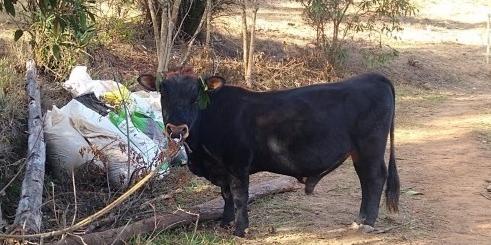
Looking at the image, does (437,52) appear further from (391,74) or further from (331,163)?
(331,163)

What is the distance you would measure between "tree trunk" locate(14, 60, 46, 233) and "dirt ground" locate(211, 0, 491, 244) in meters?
1.67

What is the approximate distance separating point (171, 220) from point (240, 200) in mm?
568

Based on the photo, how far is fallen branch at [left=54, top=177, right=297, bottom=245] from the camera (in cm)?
510

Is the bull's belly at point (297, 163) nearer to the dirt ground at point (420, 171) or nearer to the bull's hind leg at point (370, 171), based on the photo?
the bull's hind leg at point (370, 171)

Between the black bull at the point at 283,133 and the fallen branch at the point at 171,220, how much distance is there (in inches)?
8.1

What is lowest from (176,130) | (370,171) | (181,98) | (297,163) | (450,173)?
(450,173)

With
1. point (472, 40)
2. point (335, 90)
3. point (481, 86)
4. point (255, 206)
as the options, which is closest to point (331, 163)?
point (335, 90)

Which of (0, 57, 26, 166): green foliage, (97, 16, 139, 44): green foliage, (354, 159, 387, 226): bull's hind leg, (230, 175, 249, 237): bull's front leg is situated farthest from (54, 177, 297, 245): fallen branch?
(97, 16, 139, 44): green foliage

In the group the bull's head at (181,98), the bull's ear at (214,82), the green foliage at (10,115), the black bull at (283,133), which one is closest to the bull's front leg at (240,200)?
the black bull at (283,133)

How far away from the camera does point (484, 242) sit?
19.2 ft

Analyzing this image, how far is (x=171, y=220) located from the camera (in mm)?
5695

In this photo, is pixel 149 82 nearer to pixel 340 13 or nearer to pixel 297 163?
pixel 297 163

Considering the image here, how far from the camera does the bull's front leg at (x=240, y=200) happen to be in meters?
5.75

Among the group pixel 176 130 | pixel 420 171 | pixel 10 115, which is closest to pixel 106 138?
pixel 10 115
